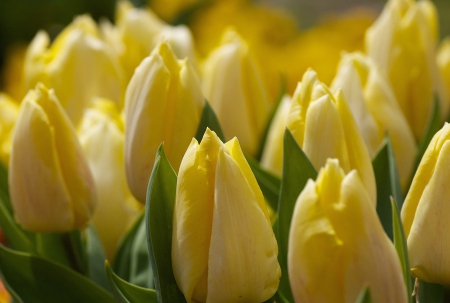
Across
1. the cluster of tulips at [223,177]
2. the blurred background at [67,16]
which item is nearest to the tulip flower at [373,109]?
the cluster of tulips at [223,177]

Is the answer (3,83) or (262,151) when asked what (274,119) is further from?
(3,83)

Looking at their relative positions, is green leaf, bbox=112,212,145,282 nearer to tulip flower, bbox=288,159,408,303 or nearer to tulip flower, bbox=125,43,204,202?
tulip flower, bbox=125,43,204,202

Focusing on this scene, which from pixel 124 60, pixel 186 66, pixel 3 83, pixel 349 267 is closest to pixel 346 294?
pixel 349 267

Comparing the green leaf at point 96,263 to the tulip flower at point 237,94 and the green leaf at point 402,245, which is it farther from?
the green leaf at point 402,245

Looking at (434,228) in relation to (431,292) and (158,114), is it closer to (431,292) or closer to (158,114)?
(431,292)

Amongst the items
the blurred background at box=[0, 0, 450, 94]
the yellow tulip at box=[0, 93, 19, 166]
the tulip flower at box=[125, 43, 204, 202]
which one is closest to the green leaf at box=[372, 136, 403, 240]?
the tulip flower at box=[125, 43, 204, 202]

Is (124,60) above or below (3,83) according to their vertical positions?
above

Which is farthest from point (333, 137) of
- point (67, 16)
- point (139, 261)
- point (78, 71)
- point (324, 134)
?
point (67, 16)
